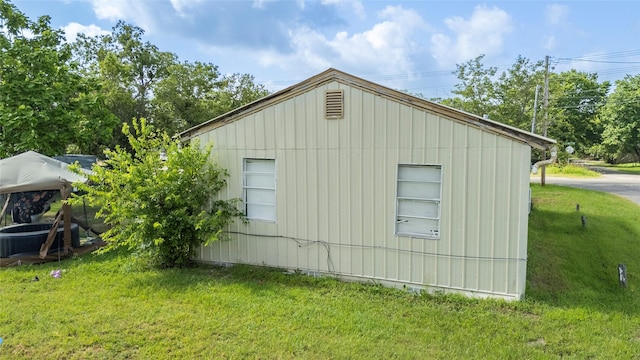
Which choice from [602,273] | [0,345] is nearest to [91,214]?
[0,345]

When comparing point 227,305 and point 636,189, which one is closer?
point 227,305

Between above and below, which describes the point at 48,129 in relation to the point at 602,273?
above

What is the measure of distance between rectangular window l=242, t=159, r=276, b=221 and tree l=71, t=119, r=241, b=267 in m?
0.30

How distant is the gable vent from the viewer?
654cm

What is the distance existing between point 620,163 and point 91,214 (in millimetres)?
53323

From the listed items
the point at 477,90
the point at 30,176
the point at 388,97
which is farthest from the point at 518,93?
the point at 30,176

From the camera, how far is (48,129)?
12.0 m

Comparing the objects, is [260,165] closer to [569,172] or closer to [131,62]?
[131,62]

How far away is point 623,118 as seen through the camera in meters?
37.2

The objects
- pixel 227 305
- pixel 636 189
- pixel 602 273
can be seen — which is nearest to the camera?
pixel 227 305

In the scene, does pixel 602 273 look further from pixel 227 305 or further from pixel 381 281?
pixel 227 305

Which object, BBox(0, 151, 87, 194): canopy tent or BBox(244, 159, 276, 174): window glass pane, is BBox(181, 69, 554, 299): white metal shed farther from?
BBox(0, 151, 87, 194): canopy tent

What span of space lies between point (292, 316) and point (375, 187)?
7.96ft

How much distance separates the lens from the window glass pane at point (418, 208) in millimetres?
6160
